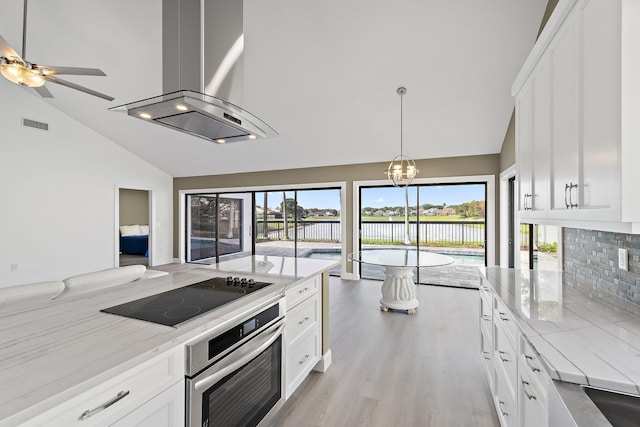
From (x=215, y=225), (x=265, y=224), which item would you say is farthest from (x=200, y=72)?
(x=215, y=225)

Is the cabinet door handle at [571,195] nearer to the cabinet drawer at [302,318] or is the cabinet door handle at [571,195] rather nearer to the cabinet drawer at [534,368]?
the cabinet drawer at [534,368]

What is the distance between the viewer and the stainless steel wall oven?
1146mm

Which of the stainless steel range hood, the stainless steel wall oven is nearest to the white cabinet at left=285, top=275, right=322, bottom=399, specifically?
the stainless steel wall oven

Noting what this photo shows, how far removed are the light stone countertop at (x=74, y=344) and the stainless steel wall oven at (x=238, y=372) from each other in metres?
0.08

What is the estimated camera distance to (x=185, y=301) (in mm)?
1484

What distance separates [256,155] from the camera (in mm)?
5855

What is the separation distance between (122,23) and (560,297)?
495cm

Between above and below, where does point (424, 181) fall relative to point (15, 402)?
above

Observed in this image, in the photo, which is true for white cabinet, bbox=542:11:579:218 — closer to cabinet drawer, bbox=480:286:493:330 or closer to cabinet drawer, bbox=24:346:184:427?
cabinet drawer, bbox=480:286:493:330

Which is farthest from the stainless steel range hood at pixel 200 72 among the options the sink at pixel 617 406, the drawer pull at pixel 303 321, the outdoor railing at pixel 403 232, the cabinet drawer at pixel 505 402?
the outdoor railing at pixel 403 232

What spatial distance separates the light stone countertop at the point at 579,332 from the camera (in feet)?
2.81

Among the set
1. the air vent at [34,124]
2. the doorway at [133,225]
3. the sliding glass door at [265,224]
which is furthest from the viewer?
the doorway at [133,225]

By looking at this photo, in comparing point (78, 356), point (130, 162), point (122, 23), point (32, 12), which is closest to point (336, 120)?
point (122, 23)

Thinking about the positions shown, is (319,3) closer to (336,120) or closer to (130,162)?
(336,120)
